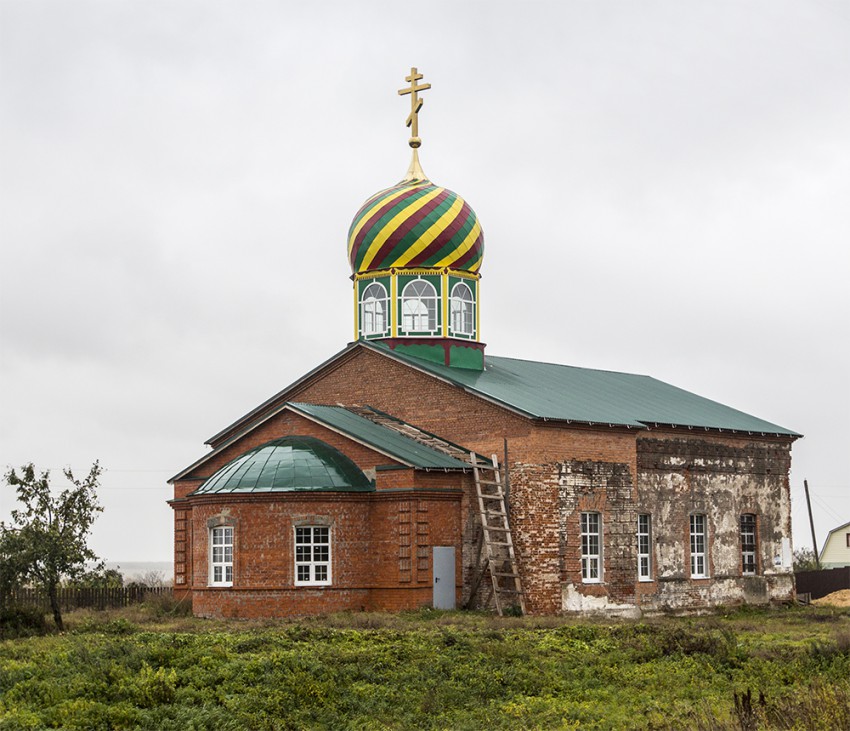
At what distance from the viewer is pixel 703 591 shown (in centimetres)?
3653

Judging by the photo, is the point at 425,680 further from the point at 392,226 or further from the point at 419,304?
the point at 392,226

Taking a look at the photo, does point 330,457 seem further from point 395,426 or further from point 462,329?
point 462,329

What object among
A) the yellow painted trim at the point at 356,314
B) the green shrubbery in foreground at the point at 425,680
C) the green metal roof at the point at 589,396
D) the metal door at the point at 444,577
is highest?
the yellow painted trim at the point at 356,314

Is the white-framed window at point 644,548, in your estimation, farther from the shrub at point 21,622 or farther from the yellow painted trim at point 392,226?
the shrub at point 21,622

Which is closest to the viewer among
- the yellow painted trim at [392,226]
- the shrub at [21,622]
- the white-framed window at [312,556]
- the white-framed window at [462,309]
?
the shrub at [21,622]

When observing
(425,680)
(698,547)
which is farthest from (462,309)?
(425,680)

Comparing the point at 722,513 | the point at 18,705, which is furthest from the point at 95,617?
the point at 722,513

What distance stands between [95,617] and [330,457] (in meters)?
6.24

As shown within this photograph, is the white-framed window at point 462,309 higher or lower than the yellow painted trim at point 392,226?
lower

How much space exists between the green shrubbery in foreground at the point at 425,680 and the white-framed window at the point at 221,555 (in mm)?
5277

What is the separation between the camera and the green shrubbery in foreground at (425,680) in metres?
17.9

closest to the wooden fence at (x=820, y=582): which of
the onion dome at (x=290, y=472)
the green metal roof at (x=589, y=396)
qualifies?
the green metal roof at (x=589, y=396)

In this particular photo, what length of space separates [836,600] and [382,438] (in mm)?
17429

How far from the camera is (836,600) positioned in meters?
42.0
